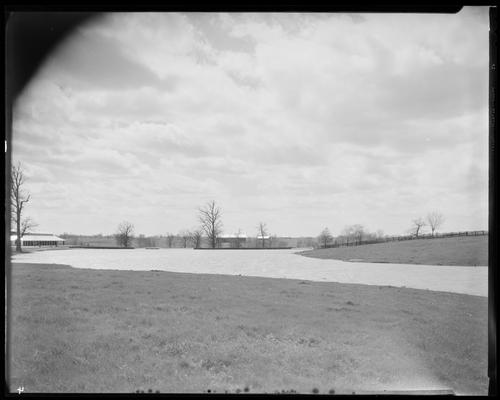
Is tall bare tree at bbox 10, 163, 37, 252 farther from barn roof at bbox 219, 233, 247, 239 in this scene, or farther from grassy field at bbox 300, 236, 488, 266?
grassy field at bbox 300, 236, 488, 266

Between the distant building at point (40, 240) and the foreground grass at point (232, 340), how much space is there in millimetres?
335

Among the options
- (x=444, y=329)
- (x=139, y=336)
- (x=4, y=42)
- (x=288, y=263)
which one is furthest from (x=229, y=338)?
(x=288, y=263)

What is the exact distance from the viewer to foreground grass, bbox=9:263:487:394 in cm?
385

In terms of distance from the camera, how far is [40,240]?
506 cm

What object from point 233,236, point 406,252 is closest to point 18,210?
point 233,236

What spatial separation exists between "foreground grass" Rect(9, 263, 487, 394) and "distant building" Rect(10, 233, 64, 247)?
0.34 meters

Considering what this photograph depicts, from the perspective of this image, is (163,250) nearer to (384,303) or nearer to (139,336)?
(139,336)

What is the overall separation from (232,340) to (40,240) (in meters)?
3.26

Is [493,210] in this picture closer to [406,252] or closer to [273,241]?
[273,241]

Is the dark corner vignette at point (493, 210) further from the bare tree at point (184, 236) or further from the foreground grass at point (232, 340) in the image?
the bare tree at point (184, 236)

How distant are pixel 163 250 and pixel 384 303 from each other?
192 inches

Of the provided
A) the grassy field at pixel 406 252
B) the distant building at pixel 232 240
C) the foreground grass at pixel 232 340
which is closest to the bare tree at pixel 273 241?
the distant building at pixel 232 240

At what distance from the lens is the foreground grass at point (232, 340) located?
385 cm

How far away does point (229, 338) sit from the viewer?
16.1 ft
